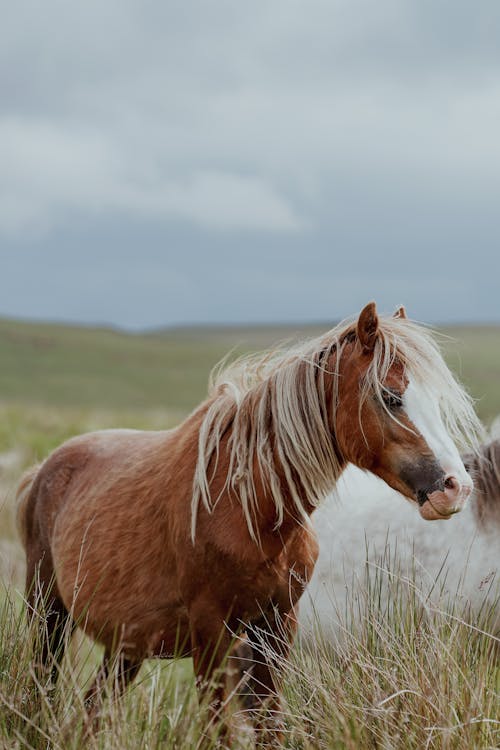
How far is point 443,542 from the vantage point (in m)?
5.16

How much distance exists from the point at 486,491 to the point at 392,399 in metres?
2.00

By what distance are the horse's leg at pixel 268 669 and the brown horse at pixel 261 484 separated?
0.04ft

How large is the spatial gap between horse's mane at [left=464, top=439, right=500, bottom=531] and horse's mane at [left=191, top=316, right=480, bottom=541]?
1.39 meters

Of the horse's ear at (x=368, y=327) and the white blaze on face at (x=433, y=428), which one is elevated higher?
the horse's ear at (x=368, y=327)

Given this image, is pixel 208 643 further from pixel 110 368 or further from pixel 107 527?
pixel 110 368

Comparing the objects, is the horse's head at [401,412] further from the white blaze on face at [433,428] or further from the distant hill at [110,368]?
the distant hill at [110,368]

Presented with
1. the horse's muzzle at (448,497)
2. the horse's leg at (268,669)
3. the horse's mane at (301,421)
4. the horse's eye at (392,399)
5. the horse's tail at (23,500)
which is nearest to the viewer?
the horse's muzzle at (448,497)

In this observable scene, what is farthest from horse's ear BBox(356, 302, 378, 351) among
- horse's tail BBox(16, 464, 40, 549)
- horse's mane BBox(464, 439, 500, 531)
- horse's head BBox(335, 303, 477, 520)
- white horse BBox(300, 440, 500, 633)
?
horse's tail BBox(16, 464, 40, 549)

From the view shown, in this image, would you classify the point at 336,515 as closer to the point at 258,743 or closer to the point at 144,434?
the point at 144,434

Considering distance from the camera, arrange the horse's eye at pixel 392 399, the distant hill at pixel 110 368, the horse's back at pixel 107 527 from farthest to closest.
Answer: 1. the distant hill at pixel 110 368
2. the horse's back at pixel 107 527
3. the horse's eye at pixel 392 399

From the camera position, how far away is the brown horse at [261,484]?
3400 mm

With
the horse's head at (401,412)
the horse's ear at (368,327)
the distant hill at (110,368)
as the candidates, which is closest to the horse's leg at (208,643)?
the horse's head at (401,412)

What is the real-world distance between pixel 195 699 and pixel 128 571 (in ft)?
2.85

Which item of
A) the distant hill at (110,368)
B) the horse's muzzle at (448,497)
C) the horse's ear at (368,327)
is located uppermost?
the horse's ear at (368,327)
